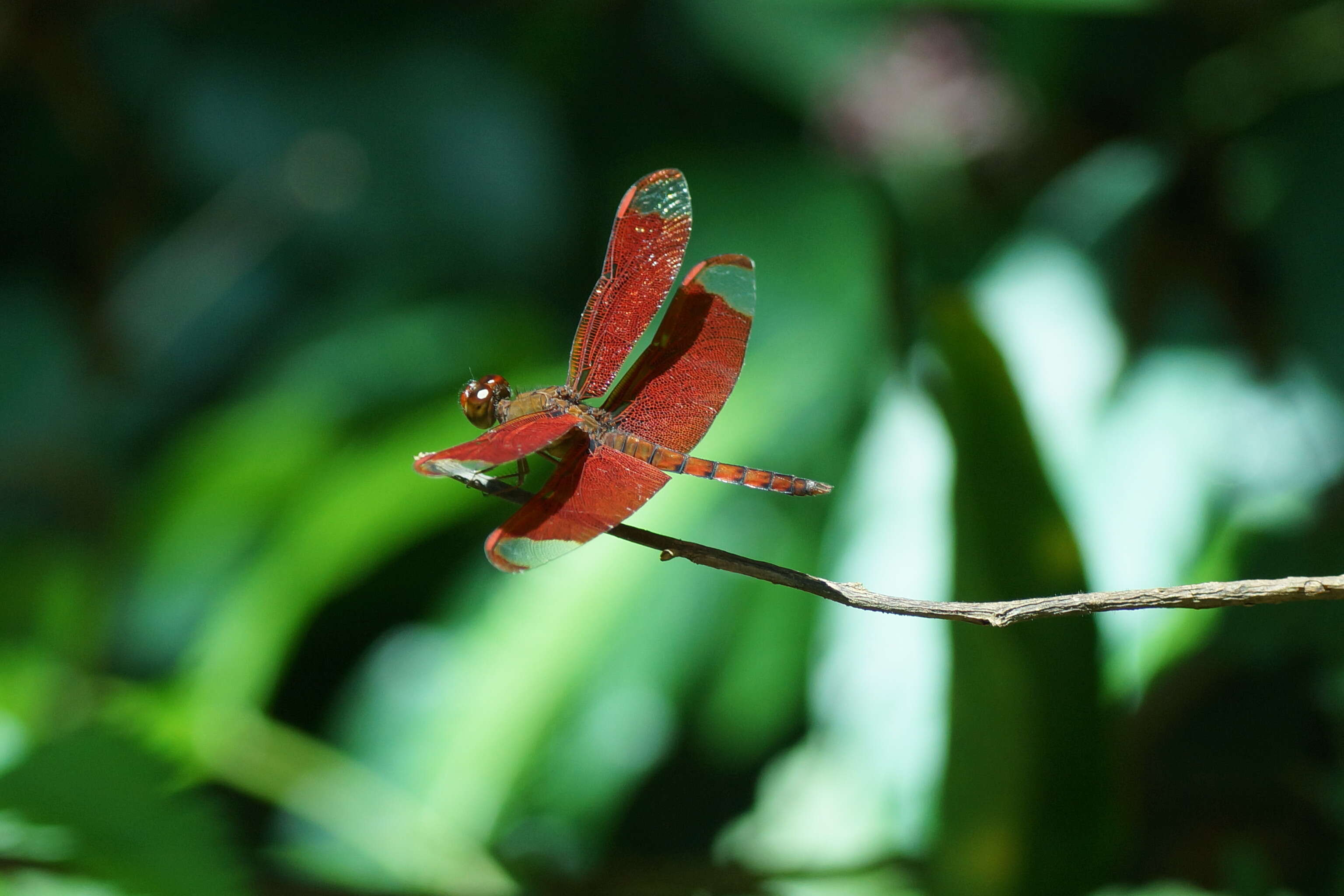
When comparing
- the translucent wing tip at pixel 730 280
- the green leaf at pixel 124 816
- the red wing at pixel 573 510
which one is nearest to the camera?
the red wing at pixel 573 510

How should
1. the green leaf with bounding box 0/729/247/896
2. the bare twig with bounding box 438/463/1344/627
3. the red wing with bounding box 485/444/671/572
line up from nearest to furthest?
the bare twig with bounding box 438/463/1344/627 → the red wing with bounding box 485/444/671/572 → the green leaf with bounding box 0/729/247/896

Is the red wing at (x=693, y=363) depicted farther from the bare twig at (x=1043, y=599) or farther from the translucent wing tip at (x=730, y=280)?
the bare twig at (x=1043, y=599)

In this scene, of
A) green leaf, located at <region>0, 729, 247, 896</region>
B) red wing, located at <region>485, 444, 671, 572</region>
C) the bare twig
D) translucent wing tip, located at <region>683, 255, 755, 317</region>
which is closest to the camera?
the bare twig

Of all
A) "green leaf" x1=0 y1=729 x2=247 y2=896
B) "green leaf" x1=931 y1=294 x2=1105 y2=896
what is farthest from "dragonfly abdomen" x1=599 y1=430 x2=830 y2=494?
"green leaf" x1=0 y1=729 x2=247 y2=896

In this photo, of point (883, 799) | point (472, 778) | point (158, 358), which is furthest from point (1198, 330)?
point (158, 358)

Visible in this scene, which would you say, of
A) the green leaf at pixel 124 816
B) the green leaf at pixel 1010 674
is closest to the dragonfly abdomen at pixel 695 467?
the green leaf at pixel 1010 674

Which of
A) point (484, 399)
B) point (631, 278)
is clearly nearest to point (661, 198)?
point (631, 278)

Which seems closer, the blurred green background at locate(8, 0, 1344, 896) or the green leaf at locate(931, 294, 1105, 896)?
the green leaf at locate(931, 294, 1105, 896)

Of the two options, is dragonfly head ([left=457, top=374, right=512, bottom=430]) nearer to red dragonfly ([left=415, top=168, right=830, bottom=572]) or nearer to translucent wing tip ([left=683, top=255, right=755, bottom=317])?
red dragonfly ([left=415, top=168, right=830, bottom=572])
